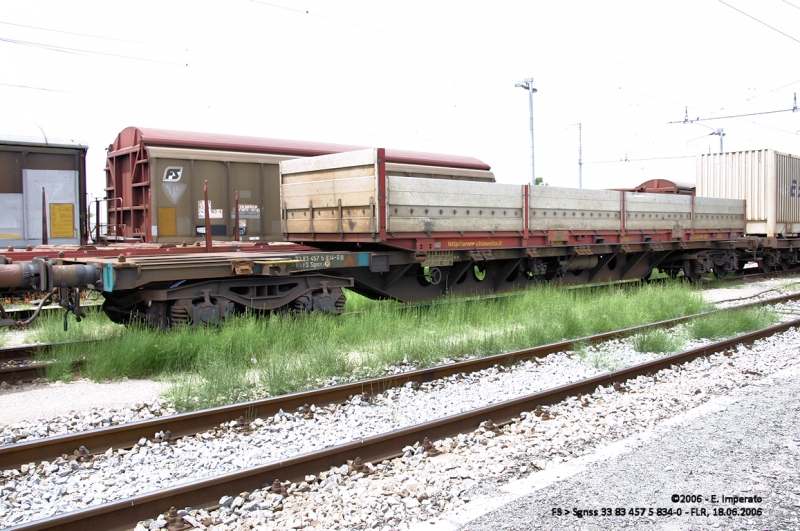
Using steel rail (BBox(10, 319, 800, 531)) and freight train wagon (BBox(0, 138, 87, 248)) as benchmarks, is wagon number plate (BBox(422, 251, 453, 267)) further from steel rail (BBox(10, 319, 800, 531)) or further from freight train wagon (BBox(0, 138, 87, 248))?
freight train wagon (BBox(0, 138, 87, 248))

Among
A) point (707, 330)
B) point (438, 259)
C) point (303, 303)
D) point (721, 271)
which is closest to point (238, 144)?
point (303, 303)

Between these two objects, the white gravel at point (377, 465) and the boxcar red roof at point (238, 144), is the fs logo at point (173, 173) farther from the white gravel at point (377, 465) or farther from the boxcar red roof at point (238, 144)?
the white gravel at point (377, 465)

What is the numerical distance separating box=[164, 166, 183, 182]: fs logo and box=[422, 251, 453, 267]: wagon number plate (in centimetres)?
529

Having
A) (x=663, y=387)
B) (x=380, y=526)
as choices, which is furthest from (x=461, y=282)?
(x=380, y=526)

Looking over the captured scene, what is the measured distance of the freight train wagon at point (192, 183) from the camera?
470 inches

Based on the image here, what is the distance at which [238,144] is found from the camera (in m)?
12.9

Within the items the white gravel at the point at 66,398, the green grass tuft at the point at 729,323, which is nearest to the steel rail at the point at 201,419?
the white gravel at the point at 66,398

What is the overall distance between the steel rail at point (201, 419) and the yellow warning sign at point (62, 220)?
1067cm

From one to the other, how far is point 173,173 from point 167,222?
3.16 ft

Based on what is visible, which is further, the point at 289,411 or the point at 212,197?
the point at 212,197

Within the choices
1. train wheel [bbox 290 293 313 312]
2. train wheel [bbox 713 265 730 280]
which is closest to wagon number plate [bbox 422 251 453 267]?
train wheel [bbox 290 293 313 312]

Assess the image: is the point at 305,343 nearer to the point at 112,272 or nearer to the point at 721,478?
the point at 112,272

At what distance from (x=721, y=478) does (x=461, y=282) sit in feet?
27.0

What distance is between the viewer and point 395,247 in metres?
10.1
